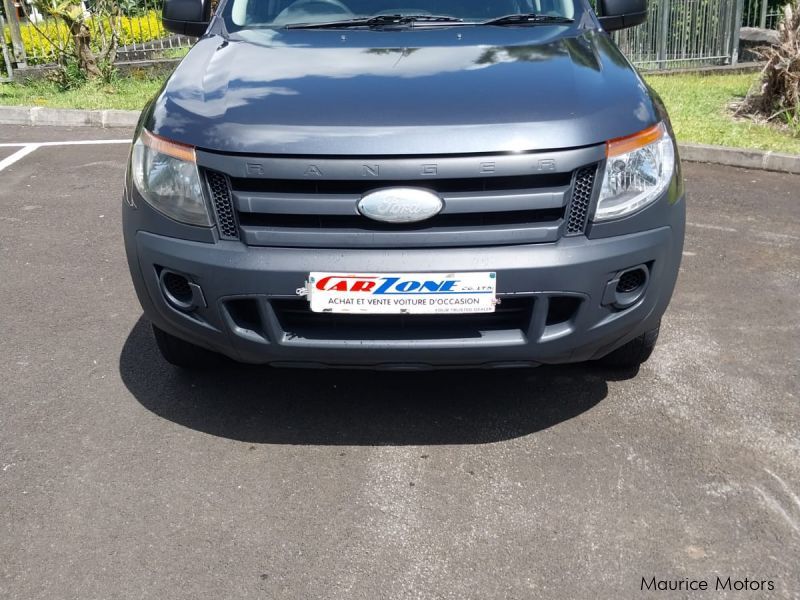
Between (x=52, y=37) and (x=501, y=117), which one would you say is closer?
(x=501, y=117)

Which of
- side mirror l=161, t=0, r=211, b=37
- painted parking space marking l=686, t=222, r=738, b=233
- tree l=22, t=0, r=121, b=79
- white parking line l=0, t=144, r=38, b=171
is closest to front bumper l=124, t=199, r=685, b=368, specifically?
side mirror l=161, t=0, r=211, b=37

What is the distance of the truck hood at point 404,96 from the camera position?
109 inches

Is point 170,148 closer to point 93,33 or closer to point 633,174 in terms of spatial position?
point 633,174

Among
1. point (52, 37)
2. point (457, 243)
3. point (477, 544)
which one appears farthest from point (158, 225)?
point (52, 37)

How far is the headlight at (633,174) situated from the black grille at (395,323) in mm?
413

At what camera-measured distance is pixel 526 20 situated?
386cm

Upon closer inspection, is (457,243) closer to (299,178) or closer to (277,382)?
(299,178)

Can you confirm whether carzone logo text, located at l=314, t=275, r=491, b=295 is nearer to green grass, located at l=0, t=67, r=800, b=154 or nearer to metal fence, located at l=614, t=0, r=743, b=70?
green grass, located at l=0, t=67, r=800, b=154

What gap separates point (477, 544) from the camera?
8.77 ft

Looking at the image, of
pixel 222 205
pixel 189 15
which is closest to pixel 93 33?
pixel 189 15

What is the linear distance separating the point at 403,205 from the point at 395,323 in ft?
1.30

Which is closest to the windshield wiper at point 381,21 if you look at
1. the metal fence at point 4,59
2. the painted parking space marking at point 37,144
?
the painted parking space marking at point 37,144

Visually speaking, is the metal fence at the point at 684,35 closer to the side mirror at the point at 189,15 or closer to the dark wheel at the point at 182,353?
the side mirror at the point at 189,15

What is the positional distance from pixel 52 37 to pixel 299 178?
10.6 meters
